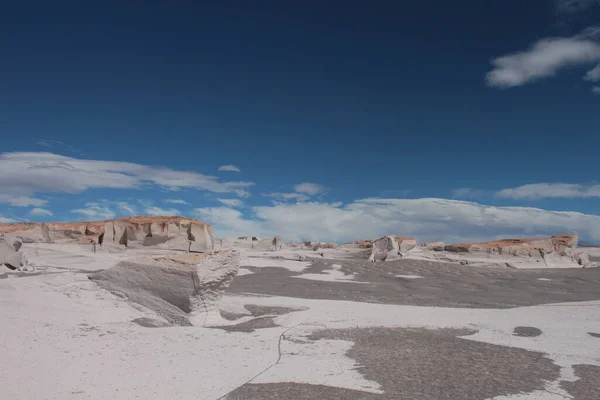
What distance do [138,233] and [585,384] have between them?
17688mm

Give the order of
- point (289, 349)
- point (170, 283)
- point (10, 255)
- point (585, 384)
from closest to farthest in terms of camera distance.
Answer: point (585, 384)
point (289, 349)
point (170, 283)
point (10, 255)

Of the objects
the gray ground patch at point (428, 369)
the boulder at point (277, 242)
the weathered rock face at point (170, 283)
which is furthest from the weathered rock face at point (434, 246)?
the weathered rock face at point (170, 283)

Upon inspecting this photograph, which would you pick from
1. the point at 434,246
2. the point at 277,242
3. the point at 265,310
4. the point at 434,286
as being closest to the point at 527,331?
the point at 265,310

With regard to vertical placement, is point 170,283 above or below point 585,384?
above

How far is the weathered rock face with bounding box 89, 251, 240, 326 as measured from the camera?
8062mm

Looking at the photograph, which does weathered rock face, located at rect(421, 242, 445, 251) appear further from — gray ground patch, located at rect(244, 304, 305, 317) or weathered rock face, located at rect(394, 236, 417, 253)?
gray ground patch, located at rect(244, 304, 305, 317)

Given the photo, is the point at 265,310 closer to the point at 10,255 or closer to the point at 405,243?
the point at 10,255

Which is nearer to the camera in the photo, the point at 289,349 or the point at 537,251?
the point at 289,349

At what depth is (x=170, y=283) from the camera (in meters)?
8.15

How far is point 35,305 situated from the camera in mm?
6602

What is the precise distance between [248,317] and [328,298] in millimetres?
4000

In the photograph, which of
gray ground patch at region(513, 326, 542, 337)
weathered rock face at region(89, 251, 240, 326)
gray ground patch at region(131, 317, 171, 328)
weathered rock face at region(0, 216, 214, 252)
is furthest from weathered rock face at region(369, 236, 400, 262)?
gray ground patch at region(131, 317, 171, 328)

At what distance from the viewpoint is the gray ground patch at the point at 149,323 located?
710cm

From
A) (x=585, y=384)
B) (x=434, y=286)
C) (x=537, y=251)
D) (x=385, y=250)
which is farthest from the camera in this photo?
(x=385, y=250)
